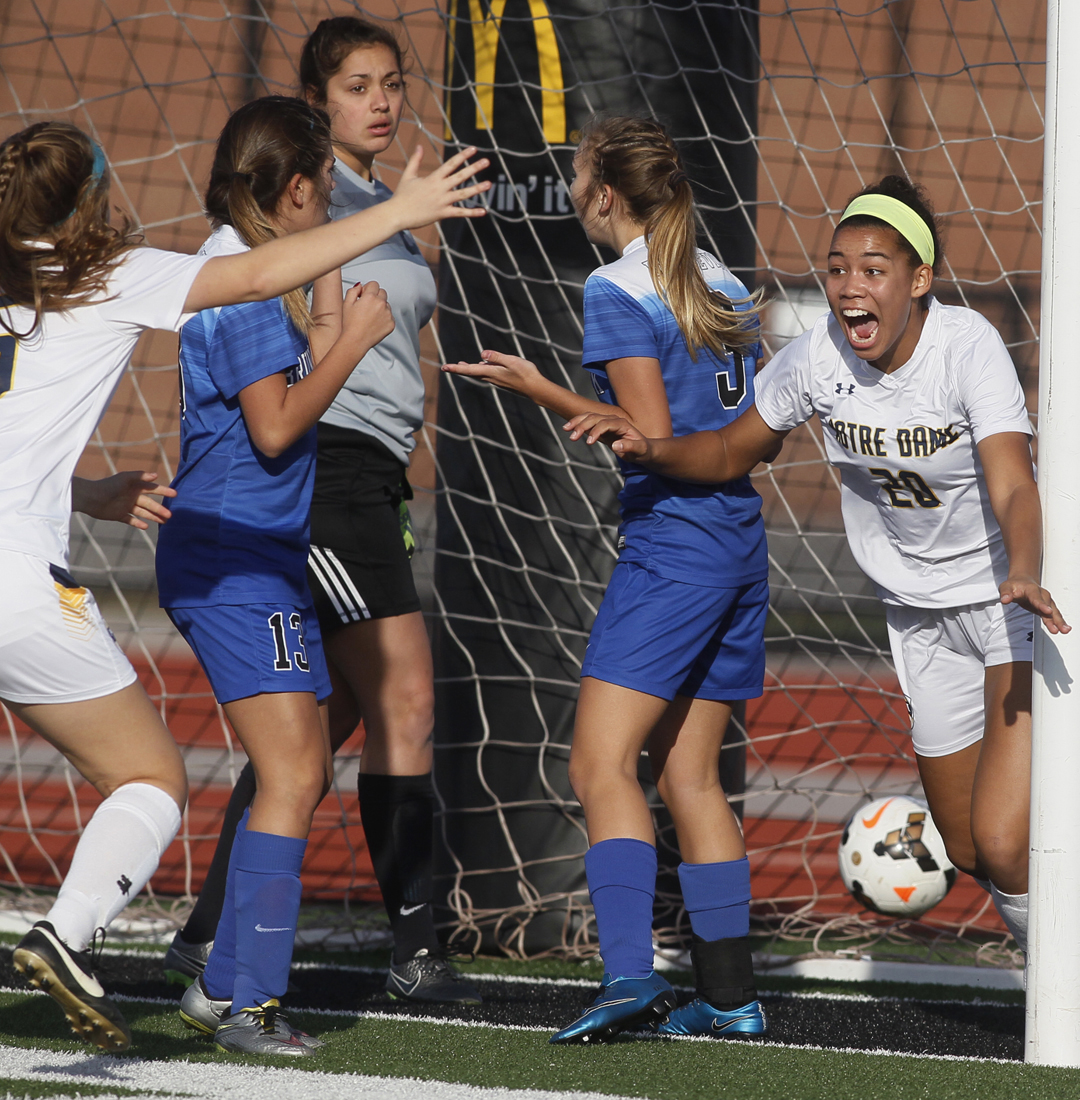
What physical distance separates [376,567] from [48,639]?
3.37 feet

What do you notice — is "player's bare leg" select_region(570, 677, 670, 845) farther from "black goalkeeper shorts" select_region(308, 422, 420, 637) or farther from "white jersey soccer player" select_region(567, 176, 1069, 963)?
"black goalkeeper shorts" select_region(308, 422, 420, 637)

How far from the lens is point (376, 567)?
3014 mm

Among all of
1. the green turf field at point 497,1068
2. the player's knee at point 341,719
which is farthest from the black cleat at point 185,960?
the player's knee at point 341,719

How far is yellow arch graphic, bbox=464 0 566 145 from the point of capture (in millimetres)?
3793

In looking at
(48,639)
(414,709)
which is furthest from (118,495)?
(414,709)

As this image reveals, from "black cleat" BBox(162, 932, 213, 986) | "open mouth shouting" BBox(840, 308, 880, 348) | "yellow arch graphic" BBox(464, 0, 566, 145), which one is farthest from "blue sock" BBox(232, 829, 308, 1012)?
"yellow arch graphic" BBox(464, 0, 566, 145)

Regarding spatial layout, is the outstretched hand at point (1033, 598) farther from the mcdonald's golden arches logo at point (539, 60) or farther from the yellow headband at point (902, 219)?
the mcdonald's golden arches logo at point (539, 60)

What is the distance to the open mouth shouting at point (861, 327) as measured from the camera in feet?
8.62

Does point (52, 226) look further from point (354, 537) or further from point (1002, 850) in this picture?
point (1002, 850)

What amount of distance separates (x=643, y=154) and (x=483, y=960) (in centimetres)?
214

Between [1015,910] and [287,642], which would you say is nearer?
[287,642]

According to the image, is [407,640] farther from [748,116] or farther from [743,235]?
[748,116]

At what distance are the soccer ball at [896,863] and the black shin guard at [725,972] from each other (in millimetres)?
838

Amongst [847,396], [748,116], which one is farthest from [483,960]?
[748,116]
